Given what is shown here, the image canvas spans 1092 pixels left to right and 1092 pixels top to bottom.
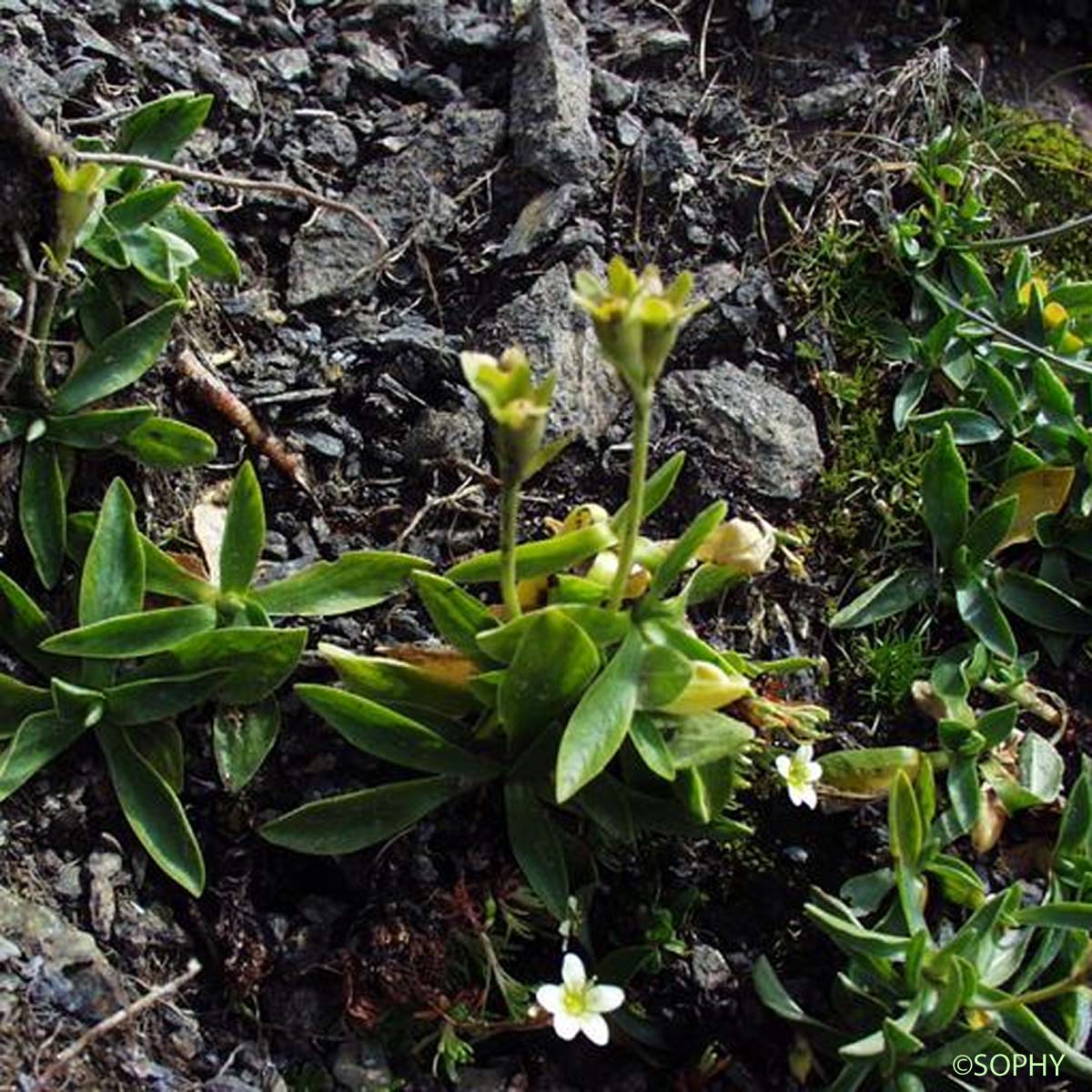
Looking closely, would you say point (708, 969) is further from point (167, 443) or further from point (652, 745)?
point (167, 443)

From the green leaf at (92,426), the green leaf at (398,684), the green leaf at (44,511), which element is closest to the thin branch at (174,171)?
the green leaf at (92,426)

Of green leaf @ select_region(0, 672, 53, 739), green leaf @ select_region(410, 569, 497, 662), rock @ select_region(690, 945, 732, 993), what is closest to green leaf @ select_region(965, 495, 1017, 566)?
rock @ select_region(690, 945, 732, 993)

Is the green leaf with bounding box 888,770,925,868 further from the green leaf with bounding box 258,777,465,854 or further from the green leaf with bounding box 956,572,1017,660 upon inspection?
the green leaf with bounding box 258,777,465,854

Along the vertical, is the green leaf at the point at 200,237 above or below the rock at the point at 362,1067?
above

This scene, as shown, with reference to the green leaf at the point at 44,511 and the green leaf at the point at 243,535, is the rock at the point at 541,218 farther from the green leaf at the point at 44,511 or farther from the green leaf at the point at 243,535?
the green leaf at the point at 44,511

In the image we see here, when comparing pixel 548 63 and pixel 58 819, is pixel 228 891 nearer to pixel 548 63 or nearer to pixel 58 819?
pixel 58 819

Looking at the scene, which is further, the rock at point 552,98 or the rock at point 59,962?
the rock at point 552,98
